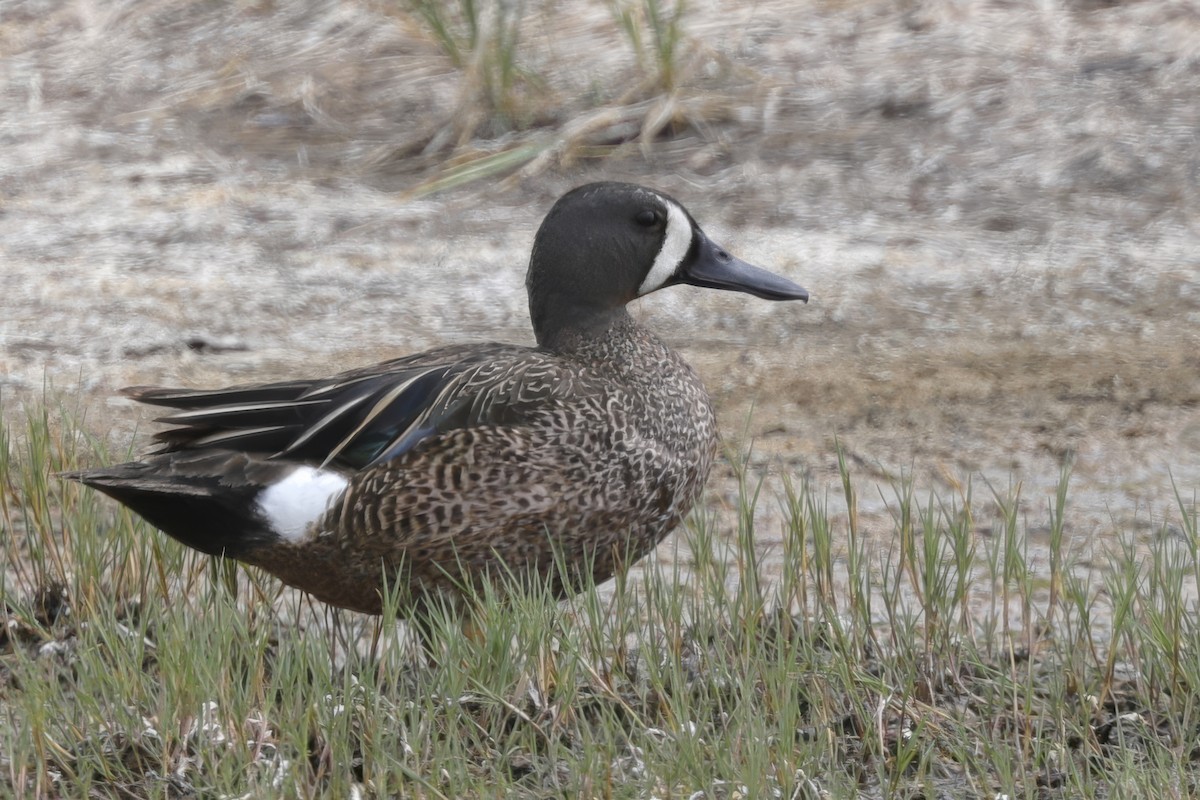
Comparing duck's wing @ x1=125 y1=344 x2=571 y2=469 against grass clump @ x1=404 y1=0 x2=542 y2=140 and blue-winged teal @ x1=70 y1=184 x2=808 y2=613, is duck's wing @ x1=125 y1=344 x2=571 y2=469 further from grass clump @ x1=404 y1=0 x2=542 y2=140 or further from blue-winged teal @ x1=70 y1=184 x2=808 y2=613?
grass clump @ x1=404 y1=0 x2=542 y2=140

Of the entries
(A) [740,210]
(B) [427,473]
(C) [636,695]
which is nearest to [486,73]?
(A) [740,210]

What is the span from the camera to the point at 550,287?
388 cm

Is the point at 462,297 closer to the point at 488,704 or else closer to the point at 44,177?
the point at 44,177

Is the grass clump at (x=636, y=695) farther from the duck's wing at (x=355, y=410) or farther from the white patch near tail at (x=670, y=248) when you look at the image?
the white patch near tail at (x=670, y=248)

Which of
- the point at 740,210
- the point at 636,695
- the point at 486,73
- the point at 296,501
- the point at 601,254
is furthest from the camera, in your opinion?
the point at 486,73

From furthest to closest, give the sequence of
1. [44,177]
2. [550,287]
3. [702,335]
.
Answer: [44,177] → [702,335] → [550,287]

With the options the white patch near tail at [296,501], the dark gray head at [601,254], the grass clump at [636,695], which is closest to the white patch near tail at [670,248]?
the dark gray head at [601,254]

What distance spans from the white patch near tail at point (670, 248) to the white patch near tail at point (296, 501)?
2.87ft

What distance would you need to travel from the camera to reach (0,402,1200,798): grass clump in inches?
113

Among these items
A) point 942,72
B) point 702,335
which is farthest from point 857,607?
point 942,72

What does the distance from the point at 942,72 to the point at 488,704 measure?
168 inches

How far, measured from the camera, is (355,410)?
138 inches

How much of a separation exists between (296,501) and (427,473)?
0.85 ft

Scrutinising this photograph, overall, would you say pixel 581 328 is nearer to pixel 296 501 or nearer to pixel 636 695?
pixel 296 501
